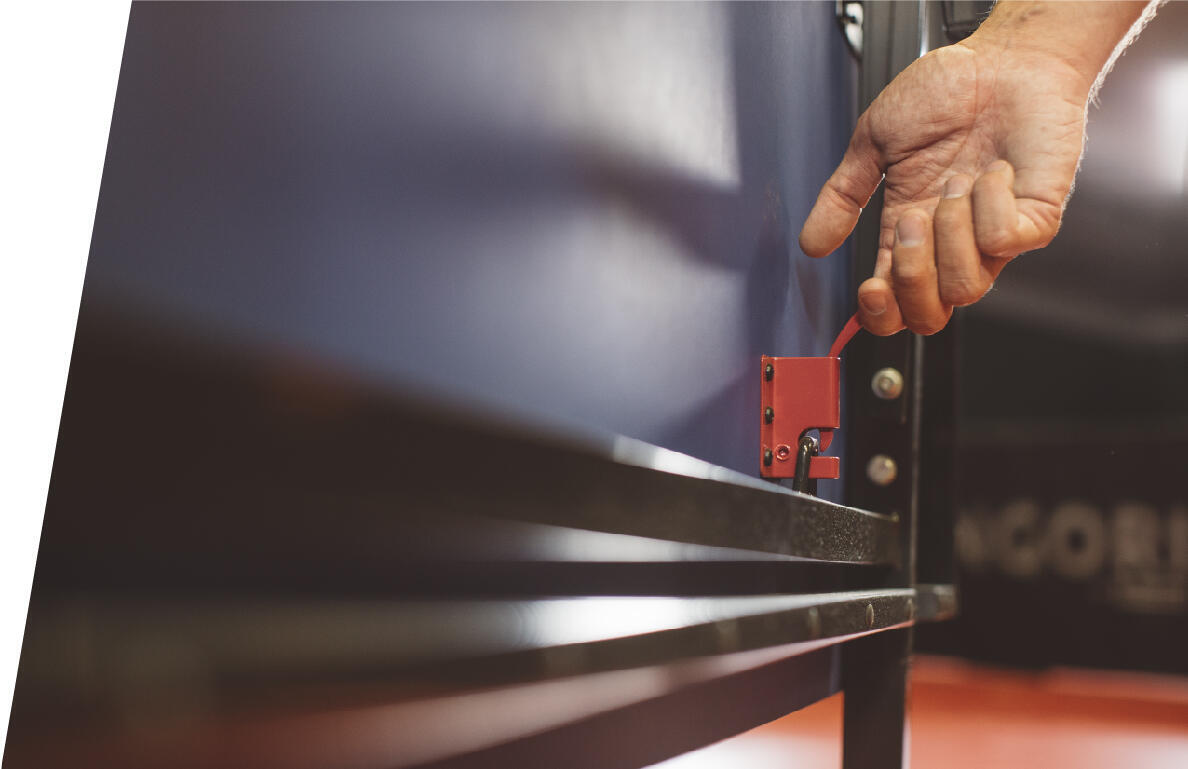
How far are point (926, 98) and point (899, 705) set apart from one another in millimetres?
556

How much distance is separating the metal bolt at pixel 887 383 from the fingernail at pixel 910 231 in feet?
0.99

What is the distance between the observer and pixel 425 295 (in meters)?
0.30

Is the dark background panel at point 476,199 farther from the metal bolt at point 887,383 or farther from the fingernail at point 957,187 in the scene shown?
the metal bolt at point 887,383

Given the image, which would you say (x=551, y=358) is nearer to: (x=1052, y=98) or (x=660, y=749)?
(x=660, y=749)

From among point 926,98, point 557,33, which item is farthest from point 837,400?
point 557,33

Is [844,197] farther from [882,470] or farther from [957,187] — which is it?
[882,470]

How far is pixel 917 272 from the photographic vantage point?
22.7 inches

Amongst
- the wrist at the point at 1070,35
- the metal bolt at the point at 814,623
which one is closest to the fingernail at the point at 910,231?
the wrist at the point at 1070,35

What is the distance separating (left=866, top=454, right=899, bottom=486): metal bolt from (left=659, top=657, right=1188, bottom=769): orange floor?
32 centimetres

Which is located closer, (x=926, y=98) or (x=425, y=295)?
(x=425, y=295)

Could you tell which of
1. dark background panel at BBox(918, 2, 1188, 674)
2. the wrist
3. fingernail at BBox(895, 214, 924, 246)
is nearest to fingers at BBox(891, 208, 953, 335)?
fingernail at BBox(895, 214, 924, 246)

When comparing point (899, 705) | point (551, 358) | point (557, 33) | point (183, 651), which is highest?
point (557, 33)

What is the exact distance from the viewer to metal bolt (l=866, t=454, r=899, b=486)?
33.3 inches

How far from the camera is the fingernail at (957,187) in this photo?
58 cm
